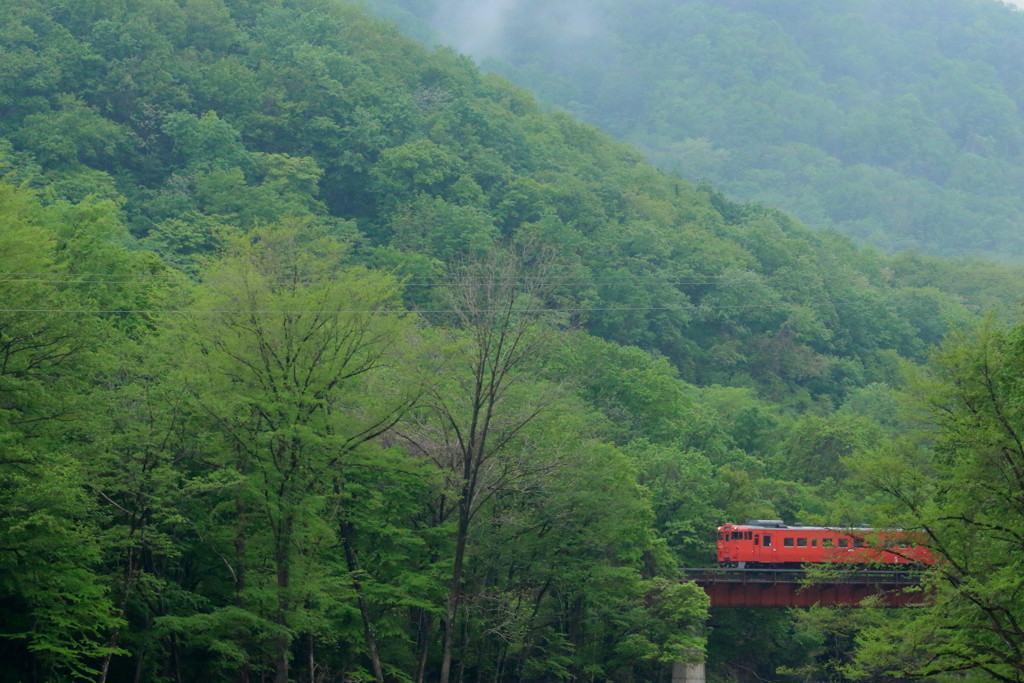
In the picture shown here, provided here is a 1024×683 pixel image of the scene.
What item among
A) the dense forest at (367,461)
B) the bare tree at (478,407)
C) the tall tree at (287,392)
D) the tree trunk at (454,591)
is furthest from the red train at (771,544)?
the tall tree at (287,392)

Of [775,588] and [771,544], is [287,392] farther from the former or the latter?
[771,544]

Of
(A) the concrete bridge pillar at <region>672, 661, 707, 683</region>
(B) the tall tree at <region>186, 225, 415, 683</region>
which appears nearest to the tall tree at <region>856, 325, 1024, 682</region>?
(B) the tall tree at <region>186, 225, 415, 683</region>

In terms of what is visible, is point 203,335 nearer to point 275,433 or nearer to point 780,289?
point 275,433

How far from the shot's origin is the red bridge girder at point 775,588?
55.2 metres

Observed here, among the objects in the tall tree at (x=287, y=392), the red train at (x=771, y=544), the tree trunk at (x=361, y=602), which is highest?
the red train at (x=771, y=544)

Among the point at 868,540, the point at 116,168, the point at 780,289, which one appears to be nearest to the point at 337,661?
the point at 868,540

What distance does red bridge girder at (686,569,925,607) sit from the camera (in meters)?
55.2

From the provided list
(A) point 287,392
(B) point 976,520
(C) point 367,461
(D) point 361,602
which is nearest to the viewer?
(B) point 976,520

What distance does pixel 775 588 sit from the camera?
55562mm

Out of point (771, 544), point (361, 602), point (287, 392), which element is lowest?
point (361, 602)

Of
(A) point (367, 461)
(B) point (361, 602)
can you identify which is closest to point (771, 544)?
(B) point (361, 602)

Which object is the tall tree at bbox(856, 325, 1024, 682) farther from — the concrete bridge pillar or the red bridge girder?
the red bridge girder

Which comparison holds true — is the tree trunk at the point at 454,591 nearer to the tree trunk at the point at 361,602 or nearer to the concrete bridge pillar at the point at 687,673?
the tree trunk at the point at 361,602

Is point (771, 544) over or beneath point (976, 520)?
over
